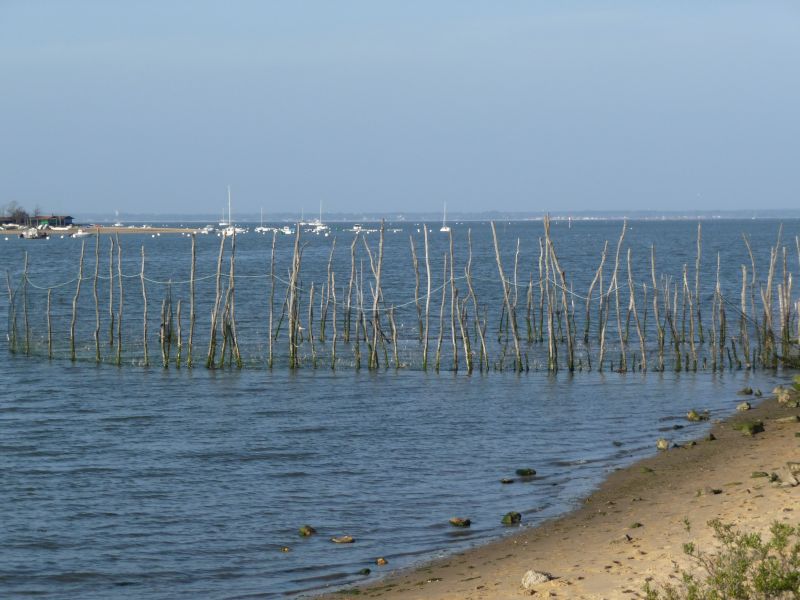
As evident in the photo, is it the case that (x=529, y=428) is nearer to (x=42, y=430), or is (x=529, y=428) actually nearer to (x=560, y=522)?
(x=560, y=522)

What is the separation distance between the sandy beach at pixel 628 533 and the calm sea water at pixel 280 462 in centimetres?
57

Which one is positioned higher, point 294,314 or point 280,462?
point 294,314

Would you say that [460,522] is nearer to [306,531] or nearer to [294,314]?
[306,531]

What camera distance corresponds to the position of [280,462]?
53.3ft

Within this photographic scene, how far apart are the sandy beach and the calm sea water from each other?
568 mm

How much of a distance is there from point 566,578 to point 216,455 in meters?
8.67

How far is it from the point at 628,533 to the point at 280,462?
6690 millimetres

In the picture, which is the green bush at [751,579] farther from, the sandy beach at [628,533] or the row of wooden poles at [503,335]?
the row of wooden poles at [503,335]

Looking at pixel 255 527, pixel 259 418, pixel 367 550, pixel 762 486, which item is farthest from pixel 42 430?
pixel 762 486

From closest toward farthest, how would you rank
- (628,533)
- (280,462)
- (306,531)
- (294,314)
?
(628,533)
(306,531)
(280,462)
(294,314)

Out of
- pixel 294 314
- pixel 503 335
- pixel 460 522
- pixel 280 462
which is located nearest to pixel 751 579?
pixel 460 522

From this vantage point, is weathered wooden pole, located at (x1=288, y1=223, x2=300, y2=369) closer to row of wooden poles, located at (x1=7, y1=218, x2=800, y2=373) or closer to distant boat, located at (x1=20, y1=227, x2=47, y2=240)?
row of wooden poles, located at (x1=7, y1=218, x2=800, y2=373)

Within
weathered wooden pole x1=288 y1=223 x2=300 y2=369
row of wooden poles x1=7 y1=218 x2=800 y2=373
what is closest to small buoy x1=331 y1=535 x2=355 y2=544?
row of wooden poles x1=7 y1=218 x2=800 y2=373

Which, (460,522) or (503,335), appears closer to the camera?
(460,522)
